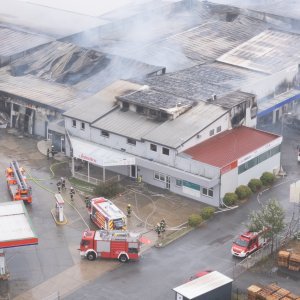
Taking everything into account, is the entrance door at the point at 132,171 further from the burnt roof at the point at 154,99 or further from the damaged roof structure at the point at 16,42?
the damaged roof structure at the point at 16,42

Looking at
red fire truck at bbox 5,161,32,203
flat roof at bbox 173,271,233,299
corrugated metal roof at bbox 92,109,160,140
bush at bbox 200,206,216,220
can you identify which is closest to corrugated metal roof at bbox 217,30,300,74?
corrugated metal roof at bbox 92,109,160,140

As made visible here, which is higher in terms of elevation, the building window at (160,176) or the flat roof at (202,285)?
the flat roof at (202,285)

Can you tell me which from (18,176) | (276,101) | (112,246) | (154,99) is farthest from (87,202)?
(276,101)

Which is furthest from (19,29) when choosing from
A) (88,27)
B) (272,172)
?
(272,172)

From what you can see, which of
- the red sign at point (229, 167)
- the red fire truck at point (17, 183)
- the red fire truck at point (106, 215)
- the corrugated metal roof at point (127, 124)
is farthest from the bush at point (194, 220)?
the red fire truck at point (17, 183)

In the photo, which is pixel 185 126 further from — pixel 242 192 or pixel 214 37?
pixel 214 37
